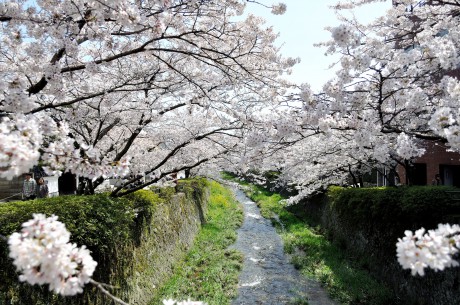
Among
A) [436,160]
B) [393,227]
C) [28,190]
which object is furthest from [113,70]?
[436,160]

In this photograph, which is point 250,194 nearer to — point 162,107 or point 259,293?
point 259,293

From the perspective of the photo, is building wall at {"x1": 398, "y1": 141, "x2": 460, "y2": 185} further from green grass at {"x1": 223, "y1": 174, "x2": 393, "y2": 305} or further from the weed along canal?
the weed along canal

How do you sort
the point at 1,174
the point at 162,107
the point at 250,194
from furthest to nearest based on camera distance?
the point at 250,194, the point at 162,107, the point at 1,174

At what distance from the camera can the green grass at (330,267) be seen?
8406mm

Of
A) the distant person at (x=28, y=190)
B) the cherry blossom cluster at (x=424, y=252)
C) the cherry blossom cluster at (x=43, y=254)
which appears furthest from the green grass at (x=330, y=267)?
the distant person at (x=28, y=190)

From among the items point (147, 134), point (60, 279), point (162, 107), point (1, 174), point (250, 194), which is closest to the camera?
point (60, 279)

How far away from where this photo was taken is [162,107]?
789cm

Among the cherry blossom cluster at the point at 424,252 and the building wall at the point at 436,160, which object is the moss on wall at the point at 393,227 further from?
the cherry blossom cluster at the point at 424,252

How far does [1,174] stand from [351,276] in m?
9.29

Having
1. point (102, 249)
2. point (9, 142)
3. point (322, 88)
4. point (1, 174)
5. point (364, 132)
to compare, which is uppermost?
point (322, 88)

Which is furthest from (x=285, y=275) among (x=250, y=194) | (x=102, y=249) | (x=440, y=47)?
(x=250, y=194)

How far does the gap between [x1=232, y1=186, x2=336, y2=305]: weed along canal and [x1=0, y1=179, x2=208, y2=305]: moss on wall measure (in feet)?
7.54

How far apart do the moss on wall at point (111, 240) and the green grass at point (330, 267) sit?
13.9ft

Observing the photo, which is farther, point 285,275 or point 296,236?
point 296,236
